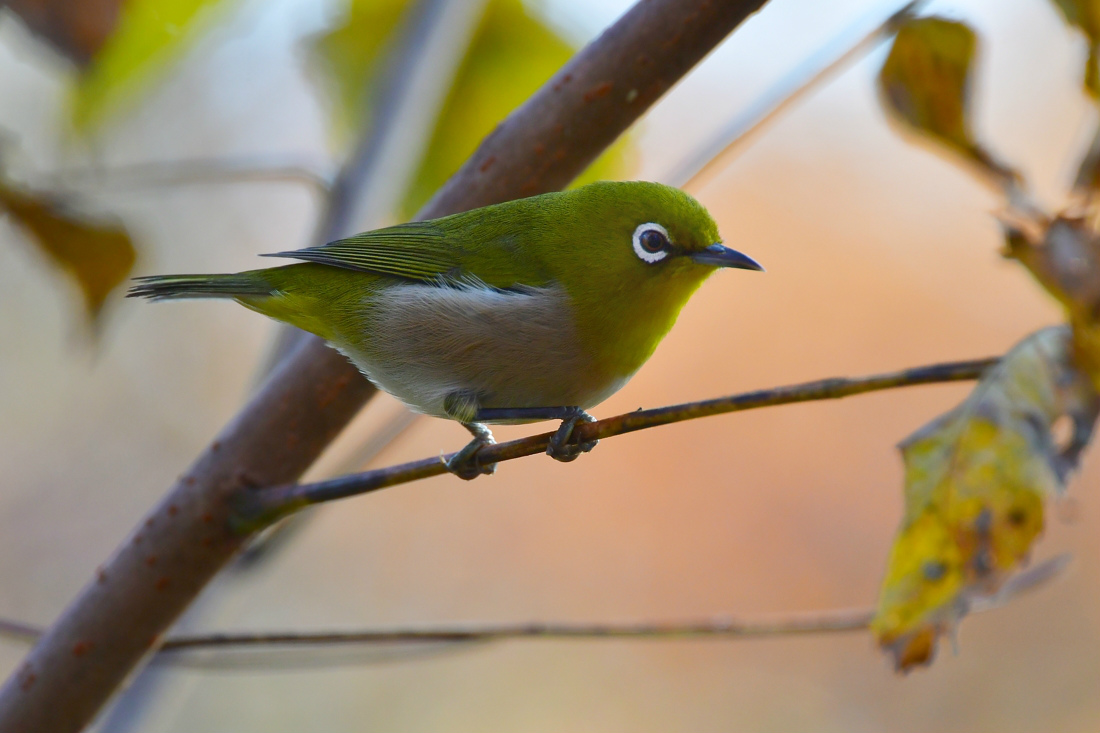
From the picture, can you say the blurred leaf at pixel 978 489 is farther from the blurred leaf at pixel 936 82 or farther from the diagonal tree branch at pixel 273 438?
the diagonal tree branch at pixel 273 438

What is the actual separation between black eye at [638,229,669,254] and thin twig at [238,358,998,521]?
33.1 inches

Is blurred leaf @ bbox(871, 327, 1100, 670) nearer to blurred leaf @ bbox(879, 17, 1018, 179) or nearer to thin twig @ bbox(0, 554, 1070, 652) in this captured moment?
blurred leaf @ bbox(879, 17, 1018, 179)

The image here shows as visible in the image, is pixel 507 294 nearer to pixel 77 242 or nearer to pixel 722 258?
pixel 722 258

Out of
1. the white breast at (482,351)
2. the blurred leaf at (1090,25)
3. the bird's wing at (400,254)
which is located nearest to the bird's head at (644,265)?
the white breast at (482,351)

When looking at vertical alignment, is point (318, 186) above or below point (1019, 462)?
above

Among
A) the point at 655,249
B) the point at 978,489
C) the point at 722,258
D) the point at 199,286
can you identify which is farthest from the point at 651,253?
the point at 978,489

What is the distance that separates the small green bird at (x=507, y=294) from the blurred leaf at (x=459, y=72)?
2.47 feet

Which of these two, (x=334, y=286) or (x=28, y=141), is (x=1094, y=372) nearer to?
(x=334, y=286)

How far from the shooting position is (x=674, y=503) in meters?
7.92

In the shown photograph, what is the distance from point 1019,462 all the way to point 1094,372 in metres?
0.20

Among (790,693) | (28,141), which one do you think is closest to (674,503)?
(790,693)

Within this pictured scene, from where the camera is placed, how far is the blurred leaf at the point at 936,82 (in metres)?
1.77

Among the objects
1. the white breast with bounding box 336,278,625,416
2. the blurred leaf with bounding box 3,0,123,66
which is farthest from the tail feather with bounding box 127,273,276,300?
the blurred leaf with bounding box 3,0,123,66

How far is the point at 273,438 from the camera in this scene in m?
2.47
